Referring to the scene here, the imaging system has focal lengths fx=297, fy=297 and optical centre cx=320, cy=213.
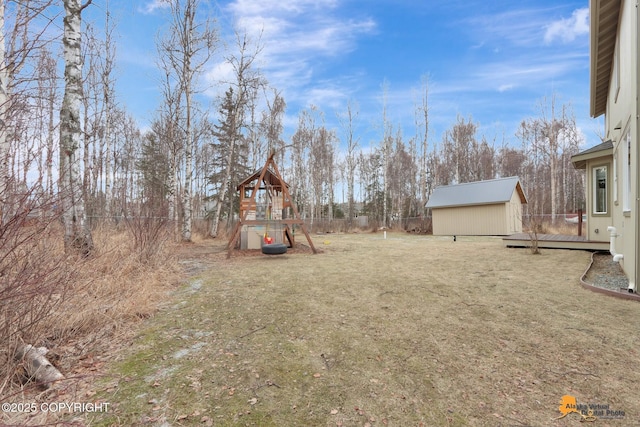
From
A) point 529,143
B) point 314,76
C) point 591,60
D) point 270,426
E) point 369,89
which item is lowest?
point 270,426

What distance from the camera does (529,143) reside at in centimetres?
2823

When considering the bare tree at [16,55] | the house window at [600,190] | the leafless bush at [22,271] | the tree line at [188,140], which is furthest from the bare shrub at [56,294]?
the house window at [600,190]

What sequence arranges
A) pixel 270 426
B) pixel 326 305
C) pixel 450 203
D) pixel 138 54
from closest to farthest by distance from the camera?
1. pixel 270 426
2. pixel 326 305
3. pixel 138 54
4. pixel 450 203

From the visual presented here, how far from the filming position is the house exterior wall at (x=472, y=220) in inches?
683

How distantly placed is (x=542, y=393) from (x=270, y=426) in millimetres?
1968

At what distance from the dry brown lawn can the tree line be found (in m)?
1.73

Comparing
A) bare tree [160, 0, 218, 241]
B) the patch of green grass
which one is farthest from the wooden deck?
bare tree [160, 0, 218, 241]

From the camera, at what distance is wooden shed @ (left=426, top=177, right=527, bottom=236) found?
17.4 meters

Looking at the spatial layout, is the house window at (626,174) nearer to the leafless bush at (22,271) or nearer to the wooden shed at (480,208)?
the leafless bush at (22,271)

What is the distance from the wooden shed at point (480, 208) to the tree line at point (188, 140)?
14.9 feet

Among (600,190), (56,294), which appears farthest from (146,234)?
(600,190)

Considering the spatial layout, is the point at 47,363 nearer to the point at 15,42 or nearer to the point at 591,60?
the point at 15,42

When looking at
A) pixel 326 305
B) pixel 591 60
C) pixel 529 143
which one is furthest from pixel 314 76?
pixel 529 143

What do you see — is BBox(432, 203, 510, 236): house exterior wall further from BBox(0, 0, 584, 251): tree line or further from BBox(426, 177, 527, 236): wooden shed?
BBox(0, 0, 584, 251): tree line
